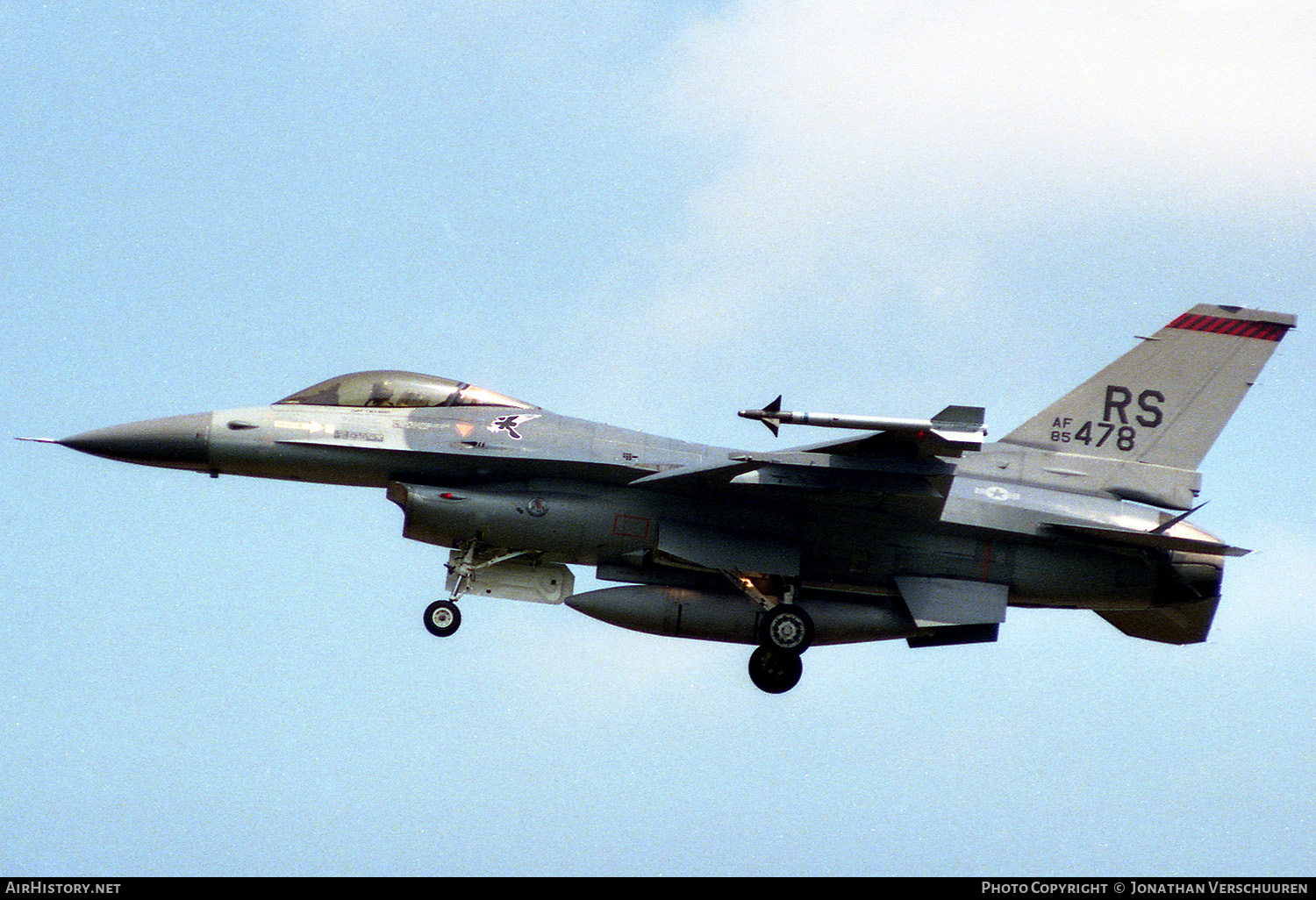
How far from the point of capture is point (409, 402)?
1853cm

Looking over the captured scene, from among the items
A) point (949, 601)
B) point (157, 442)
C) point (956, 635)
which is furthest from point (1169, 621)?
point (157, 442)

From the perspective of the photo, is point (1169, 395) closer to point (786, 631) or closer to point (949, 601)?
point (949, 601)

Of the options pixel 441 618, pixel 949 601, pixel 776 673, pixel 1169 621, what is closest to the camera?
pixel 441 618

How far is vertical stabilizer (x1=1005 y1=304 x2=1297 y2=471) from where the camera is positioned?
19219mm

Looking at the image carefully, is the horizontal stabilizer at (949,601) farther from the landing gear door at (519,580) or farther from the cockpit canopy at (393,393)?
the cockpit canopy at (393,393)

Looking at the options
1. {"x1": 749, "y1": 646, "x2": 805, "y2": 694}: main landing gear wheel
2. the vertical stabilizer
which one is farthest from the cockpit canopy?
the vertical stabilizer

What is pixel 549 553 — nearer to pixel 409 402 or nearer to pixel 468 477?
pixel 468 477

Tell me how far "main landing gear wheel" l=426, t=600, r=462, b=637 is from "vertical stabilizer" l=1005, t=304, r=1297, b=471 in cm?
722

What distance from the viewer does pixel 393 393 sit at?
1855 centimetres

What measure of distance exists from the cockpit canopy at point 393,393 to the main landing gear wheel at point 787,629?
3.86 m

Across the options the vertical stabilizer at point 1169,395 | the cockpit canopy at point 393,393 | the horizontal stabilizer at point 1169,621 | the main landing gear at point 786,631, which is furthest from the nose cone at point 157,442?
the horizontal stabilizer at point 1169,621

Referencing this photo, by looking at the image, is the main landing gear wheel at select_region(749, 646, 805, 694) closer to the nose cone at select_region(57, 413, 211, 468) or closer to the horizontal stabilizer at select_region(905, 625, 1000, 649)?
the horizontal stabilizer at select_region(905, 625, 1000, 649)

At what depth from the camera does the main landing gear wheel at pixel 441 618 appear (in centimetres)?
1788

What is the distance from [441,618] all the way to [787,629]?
415 cm
